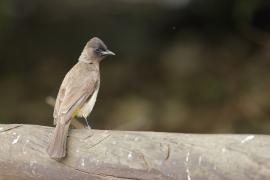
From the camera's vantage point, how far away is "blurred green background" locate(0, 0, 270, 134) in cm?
896

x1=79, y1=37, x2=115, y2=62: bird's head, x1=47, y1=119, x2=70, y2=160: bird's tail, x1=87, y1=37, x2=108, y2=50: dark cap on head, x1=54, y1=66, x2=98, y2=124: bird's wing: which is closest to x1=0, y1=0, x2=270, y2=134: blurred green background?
x1=79, y1=37, x2=115, y2=62: bird's head

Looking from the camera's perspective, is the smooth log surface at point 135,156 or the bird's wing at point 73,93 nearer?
the smooth log surface at point 135,156

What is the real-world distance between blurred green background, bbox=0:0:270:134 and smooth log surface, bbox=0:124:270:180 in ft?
15.9

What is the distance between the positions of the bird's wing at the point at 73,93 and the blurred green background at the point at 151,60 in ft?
12.8

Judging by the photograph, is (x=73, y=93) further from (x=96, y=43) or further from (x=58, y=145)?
(x=58, y=145)

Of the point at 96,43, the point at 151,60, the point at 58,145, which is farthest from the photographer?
the point at 151,60

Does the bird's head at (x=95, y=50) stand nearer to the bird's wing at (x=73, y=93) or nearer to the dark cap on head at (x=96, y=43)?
the dark cap on head at (x=96, y=43)

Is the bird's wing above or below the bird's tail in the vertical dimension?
above

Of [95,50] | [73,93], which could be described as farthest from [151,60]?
[73,93]

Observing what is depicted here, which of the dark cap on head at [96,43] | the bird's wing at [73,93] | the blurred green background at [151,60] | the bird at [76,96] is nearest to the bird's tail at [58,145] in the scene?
the bird at [76,96]

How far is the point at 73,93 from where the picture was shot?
14.8 feet

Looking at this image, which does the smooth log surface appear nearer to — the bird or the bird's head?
the bird

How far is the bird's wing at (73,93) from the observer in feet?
14.1

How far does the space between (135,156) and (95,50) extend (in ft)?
5.60
